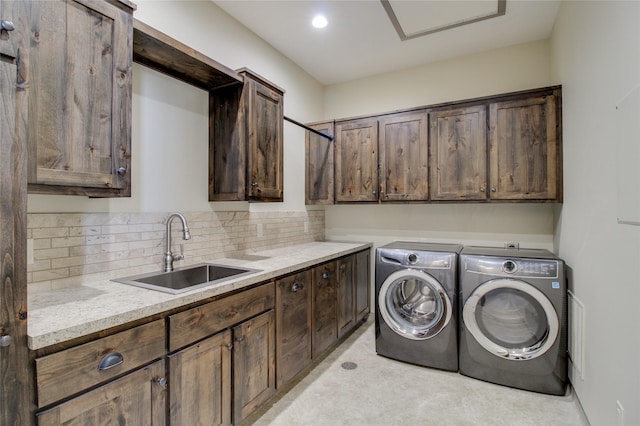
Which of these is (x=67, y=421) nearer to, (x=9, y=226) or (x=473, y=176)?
(x=9, y=226)

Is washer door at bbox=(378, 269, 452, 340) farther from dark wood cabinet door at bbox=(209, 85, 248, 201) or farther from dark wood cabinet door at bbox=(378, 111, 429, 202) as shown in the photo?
dark wood cabinet door at bbox=(209, 85, 248, 201)

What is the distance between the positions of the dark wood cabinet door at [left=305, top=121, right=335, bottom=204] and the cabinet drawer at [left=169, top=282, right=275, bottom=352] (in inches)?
68.9

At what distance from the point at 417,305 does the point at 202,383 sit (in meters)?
2.00

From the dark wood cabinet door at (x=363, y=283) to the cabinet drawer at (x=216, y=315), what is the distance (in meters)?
1.46

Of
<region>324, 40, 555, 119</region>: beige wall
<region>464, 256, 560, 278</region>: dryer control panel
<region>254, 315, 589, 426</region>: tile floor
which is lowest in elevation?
<region>254, 315, 589, 426</region>: tile floor

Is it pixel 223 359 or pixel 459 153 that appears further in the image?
pixel 459 153

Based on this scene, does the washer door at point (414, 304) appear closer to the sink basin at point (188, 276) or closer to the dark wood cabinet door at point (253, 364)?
the dark wood cabinet door at point (253, 364)

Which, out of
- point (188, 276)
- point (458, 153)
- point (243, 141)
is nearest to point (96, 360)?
point (188, 276)

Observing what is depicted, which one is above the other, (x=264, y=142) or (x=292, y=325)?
(x=264, y=142)

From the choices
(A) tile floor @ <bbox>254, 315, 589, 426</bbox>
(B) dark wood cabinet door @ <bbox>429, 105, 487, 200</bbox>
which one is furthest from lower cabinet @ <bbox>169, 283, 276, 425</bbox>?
(B) dark wood cabinet door @ <bbox>429, 105, 487, 200</bbox>

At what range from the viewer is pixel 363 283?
3461mm

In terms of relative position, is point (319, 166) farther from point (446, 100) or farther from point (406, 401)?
point (406, 401)

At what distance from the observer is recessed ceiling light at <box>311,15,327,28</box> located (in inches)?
105

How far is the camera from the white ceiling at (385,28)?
8.18 ft
